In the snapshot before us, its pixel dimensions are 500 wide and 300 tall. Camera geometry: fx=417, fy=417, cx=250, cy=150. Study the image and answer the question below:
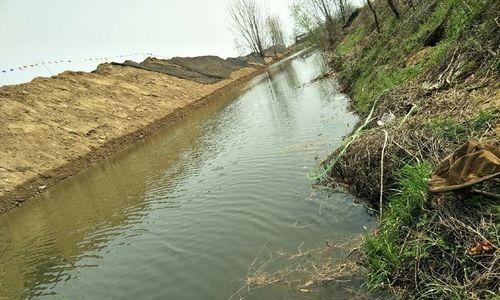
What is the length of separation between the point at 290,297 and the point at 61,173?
1544 centimetres

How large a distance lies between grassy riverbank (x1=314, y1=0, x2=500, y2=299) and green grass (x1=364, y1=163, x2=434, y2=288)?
0.5 inches

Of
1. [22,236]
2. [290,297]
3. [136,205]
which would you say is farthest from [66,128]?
[290,297]

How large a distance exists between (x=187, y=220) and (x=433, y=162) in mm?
5187

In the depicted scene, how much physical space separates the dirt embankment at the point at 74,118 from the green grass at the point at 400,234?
14.5 metres

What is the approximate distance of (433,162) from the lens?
17.9 ft

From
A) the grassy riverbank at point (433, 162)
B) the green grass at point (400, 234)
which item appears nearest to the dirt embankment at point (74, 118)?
the grassy riverbank at point (433, 162)

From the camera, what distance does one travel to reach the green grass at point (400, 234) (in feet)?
15.0

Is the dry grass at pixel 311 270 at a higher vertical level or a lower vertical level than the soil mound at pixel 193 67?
lower

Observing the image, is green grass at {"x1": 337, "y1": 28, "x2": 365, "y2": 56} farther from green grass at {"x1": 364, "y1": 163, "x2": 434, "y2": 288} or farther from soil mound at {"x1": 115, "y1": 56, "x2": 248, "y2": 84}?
green grass at {"x1": 364, "y1": 163, "x2": 434, "y2": 288}

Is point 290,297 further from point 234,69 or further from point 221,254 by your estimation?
point 234,69

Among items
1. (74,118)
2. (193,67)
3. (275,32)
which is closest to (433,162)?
(74,118)

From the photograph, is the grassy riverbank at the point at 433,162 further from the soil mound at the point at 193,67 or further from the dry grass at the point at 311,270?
the soil mound at the point at 193,67

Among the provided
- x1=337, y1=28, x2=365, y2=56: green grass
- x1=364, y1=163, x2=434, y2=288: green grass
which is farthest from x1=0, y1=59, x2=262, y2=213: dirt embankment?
x1=364, y1=163, x2=434, y2=288: green grass

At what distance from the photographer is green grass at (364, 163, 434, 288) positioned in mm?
4574
